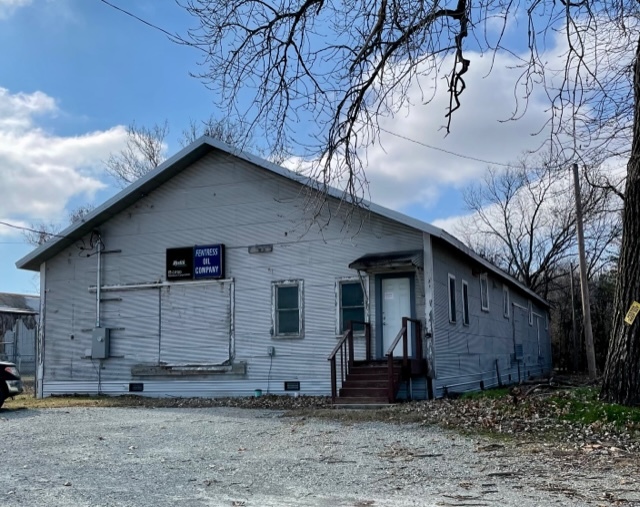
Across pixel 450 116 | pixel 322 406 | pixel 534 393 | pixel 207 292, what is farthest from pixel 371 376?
pixel 450 116

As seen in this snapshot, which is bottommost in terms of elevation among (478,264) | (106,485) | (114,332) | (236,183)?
(106,485)

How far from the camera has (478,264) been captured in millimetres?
18781

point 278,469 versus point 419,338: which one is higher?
point 419,338

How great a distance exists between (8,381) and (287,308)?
628 centimetres

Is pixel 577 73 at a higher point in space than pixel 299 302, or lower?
higher

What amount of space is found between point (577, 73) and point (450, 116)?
182 cm

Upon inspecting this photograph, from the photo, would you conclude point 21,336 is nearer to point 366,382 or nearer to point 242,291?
point 242,291

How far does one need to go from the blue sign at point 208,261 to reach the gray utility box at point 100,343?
2964mm

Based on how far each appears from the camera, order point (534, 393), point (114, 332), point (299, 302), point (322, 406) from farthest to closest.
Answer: point (114, 332)
point (299, 302)
point (322, 406)
point (534, 393)

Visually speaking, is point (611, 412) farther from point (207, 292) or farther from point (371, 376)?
point (207, 292)

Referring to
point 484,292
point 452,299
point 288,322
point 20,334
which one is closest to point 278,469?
point 288,322

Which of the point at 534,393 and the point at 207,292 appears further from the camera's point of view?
the point at 207,292

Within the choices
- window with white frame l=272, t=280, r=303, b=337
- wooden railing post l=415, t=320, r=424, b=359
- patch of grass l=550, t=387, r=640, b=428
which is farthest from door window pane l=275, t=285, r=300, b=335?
patch of grass l=550, t=387, r=640, b=428

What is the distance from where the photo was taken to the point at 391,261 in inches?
580
